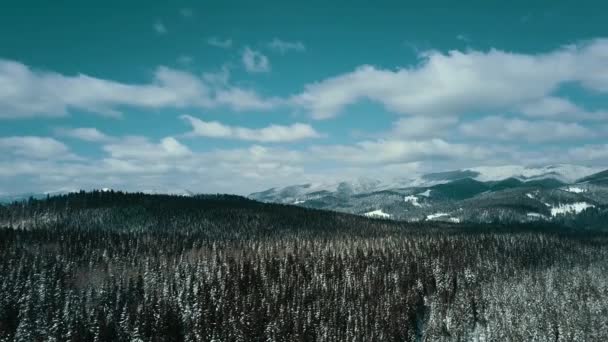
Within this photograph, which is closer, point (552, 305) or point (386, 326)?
point (386, 326)

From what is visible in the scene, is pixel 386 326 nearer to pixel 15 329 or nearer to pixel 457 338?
pixel 457 338

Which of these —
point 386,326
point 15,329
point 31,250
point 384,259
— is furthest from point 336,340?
point 31,250

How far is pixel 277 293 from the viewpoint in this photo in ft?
449

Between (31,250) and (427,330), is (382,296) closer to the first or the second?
(427,330)

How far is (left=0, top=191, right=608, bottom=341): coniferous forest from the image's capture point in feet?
375

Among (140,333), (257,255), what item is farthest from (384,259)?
(140,333)

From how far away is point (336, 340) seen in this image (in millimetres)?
120812

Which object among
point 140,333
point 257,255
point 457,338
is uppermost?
point 257,255

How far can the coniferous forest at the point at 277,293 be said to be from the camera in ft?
375

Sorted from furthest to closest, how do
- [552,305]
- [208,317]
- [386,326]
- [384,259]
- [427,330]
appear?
[384,259]
[552,305]
[427,330]
[386,326]
[208,317]

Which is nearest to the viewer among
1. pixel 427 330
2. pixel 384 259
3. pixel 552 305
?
pixel 427 330

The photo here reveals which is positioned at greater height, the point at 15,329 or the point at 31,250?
the point at 31,250

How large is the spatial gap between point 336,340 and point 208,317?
108ft

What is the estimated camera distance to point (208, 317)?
386 ft
